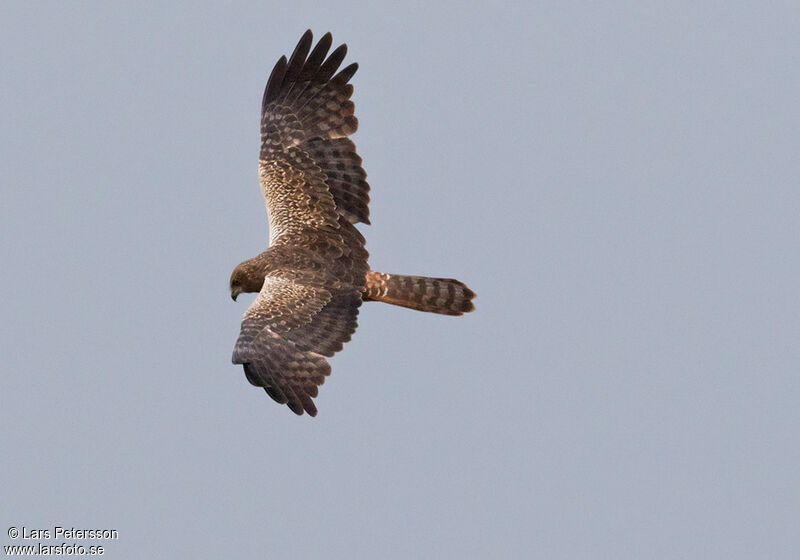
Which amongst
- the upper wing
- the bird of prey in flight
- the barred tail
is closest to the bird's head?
the bird of prey in flight

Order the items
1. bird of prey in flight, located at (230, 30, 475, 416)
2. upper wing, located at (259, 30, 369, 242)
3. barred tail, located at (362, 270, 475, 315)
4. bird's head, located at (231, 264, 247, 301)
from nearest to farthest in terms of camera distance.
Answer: bird of prey in flight, located at (230, 30, 475, 416), bird's head, located at (231, 264, 247, 301), barred tail, located at (362, 270, 475, 315), upper wing, located at (259, 30, 369, 242)

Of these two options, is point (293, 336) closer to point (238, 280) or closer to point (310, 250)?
point (238, 280)

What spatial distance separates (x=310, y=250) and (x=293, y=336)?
1385mm

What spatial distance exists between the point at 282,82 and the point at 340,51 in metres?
0.78

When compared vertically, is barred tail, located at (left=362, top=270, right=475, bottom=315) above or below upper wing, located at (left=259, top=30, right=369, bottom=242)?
below

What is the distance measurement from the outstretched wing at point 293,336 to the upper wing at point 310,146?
1.08 m

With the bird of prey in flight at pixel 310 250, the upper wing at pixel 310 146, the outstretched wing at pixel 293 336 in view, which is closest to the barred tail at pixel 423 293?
the bird of prey in flight at pixel 310 250

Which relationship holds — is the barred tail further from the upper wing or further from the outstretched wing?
the upper wing

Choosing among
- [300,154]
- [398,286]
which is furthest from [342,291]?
[300,154]

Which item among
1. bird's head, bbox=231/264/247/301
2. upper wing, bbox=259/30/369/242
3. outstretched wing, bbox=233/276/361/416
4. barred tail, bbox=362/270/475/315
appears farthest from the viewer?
upper wing, bbox=259/30/369/242

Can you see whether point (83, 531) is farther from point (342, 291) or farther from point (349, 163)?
point (349, 163)

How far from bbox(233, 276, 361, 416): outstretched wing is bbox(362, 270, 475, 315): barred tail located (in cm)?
44

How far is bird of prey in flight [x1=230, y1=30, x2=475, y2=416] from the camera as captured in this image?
1368 centimetres

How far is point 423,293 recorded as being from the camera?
49.4ft
